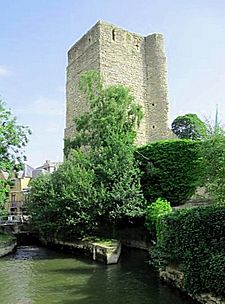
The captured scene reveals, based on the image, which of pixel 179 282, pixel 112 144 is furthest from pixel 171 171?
pixel 179 282

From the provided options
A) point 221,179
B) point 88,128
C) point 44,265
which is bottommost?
point 44,265

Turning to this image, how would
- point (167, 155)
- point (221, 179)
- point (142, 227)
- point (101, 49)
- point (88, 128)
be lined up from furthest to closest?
1. point (101, 49)
2. point (88, 128)
3. point (167, 155)
4. point (142, 227)
5. point (221, 179)

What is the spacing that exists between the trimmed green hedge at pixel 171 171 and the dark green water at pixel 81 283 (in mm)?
5780

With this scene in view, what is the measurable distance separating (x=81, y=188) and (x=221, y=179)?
917 cm

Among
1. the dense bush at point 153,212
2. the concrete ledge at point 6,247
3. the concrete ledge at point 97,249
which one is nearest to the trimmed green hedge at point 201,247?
the concrete ledge at point 97,249

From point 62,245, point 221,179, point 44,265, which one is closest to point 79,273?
point 44,265

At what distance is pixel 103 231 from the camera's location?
2300 cm

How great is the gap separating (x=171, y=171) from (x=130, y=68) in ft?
37.8

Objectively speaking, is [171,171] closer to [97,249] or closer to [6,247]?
[97,249]

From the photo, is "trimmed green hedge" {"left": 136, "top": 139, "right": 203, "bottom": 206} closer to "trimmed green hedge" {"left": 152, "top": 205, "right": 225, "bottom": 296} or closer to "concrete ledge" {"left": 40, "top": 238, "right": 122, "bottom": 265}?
"concrete ledge" {"left": 40, "top": 238, "right": 122, "bottom": 265}

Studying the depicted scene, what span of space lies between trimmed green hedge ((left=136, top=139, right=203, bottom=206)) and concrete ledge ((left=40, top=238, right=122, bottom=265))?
529cm

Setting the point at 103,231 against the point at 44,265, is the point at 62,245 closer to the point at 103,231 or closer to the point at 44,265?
the point at 103,231

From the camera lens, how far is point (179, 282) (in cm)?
1146

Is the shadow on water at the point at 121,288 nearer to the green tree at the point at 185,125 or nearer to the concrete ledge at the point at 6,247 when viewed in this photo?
the concrete ledge at the point at 6,247
